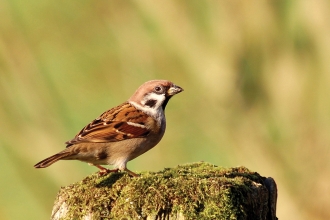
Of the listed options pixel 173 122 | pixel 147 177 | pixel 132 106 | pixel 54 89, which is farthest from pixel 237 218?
pixel 54 89

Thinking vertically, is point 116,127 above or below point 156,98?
below

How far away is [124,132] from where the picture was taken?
6.98 meters

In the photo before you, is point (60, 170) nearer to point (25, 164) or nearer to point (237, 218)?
point (25, 164)

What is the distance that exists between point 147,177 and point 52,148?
6.15 meters

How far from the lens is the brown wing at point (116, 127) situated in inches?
270

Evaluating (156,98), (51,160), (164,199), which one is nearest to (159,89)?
(156,98)

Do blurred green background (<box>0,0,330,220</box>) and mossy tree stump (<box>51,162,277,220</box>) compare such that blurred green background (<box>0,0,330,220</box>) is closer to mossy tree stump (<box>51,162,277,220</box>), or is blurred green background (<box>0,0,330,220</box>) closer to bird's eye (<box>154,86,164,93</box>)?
bird's eye (<box>154,86,164,93</box>)

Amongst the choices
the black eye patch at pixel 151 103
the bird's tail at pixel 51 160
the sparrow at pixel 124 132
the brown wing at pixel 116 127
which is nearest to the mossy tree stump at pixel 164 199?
the bird's tail at pixel 51 160

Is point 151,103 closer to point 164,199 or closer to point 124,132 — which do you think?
point 124,132

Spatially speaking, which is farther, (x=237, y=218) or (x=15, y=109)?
(x=15, y=109)

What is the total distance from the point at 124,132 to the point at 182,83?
5182 mm

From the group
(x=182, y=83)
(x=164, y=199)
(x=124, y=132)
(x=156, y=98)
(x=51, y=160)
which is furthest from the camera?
(x=182, y=83)

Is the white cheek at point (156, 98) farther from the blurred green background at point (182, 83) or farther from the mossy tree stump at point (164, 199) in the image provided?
the blurred green background at point (182, 83)

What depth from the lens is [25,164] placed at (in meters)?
11.3
